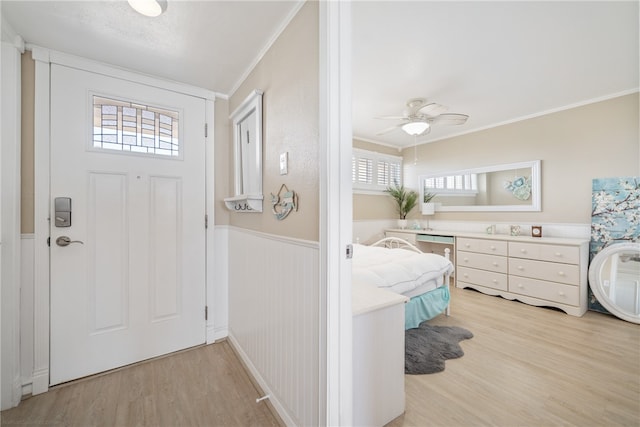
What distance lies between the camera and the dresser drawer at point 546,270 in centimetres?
283

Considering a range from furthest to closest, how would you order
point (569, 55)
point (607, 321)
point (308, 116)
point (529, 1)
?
point (607, 321), point (569, 55), point (529, 1), point (308, 116)

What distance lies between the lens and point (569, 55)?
7.23ft

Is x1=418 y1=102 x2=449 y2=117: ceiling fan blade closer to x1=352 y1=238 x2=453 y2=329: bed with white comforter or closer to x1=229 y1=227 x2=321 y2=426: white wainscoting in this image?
x1=352 y1=238 x2=453 y2=329: bed with white comforter

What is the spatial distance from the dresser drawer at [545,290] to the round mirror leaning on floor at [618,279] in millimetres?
259

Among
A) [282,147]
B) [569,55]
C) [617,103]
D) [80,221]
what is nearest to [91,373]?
[80,221]

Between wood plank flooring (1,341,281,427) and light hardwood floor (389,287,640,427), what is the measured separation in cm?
95

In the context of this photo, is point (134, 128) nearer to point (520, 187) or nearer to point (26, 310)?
point (26, 310)

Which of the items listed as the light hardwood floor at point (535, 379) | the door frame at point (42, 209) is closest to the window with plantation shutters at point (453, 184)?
the light hardwood floor at point (535, 379)

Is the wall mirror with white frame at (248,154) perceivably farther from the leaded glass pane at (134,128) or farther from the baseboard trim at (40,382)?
the baseboard trim at (40,382)

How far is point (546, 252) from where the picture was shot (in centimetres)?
299

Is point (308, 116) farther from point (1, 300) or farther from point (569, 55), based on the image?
point (569, 55)

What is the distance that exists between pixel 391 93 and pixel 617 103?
8.57 ft

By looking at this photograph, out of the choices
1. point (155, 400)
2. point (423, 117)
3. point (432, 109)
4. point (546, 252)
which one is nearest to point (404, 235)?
point (546, 252)

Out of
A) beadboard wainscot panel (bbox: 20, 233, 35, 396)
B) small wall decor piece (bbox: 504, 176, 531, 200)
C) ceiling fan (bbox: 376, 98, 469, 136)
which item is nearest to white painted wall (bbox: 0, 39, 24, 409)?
beadboard wainscot panel (bbox: 20, 233, 35, 396)
